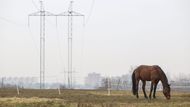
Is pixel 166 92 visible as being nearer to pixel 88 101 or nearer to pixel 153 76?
pixel 153 76

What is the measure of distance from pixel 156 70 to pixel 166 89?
1.36 metres

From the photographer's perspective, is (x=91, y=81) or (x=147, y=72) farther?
(x=91, y=81)

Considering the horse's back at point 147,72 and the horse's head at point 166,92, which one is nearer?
the horse's head at point 166,92

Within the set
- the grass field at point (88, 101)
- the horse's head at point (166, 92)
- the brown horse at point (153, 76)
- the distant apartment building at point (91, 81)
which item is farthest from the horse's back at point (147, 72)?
the distant apartment building at point (91, 81)

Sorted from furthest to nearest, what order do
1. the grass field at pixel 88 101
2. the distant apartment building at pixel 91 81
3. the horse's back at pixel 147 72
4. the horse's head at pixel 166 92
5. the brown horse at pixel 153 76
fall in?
the distant apartment building at pixel 91 81 → the horse's back at pixel 147 72 → the brown horse at pixel 153 76 → the horse's head at pixel 166 92 → the grass field at pixel 88 101

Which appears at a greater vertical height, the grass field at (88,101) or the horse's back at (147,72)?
the horse's back at (147,72)

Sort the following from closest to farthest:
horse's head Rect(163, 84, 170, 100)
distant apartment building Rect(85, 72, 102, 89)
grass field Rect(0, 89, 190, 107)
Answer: grass field Rect(0, 89, 190, 107) → horse's head Rect(163, 84, 170, 100) → distant apartment building Rect(85, 72, 102, 89)

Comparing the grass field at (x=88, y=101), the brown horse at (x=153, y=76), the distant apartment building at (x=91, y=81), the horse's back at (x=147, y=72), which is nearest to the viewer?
the grass field at (x=88, y=101)

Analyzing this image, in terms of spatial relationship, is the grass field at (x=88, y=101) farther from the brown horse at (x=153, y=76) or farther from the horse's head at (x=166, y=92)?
the brown horse at (x=153, y=76)

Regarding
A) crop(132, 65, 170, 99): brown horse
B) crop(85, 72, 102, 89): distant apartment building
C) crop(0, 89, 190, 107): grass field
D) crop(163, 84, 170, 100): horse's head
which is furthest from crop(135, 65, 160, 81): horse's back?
crop(85, 72, 102, 89): distant apartment building

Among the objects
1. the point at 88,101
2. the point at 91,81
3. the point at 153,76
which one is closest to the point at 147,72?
the point at 153,76

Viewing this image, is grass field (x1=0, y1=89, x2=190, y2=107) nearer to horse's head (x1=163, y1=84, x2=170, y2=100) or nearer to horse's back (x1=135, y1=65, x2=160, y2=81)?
horse's head (x1=163, y1=84, x2=170, y2=100)

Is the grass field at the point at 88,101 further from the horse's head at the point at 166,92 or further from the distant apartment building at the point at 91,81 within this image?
the distant apartment building at the point at 91,81

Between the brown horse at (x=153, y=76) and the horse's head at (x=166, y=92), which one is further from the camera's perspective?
the brown horse at (x=153, y=76)
